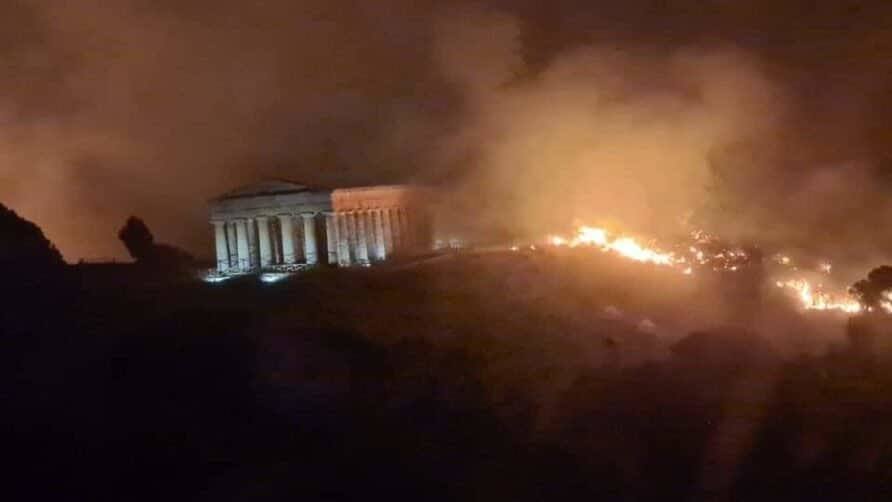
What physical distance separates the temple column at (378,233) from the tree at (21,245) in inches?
744

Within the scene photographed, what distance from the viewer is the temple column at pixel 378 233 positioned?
54312 mm

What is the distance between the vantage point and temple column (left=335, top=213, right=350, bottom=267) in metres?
54.0

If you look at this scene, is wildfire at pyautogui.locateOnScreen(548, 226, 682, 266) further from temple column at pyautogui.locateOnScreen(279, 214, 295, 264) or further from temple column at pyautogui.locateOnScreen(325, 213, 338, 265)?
temple column at pyautogui.locateOnScreen(279, 214, 295, 264)

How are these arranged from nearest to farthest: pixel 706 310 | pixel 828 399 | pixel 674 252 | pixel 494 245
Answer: pixel 828 399 < pixel 706 310 < pixel 674 252 < pixel 494 245

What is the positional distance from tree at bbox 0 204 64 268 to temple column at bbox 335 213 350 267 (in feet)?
57.4

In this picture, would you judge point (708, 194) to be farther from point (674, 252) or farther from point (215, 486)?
point (215, 486)

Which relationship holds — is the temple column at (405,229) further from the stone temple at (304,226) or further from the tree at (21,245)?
the tree at (21,245)

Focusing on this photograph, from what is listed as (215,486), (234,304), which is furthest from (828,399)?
(234,304)

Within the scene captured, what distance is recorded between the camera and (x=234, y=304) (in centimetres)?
3509

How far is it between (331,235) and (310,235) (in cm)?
102

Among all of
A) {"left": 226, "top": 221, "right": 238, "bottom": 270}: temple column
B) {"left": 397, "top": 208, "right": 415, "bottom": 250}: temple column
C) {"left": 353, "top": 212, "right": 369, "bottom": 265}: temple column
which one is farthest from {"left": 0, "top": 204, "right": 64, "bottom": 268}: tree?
{"left": 397, "top": 208, "right": 415, "bottom": 250}: temple column

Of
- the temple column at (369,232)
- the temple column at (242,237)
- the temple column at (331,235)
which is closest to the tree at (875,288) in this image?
the temple column at (369,232)

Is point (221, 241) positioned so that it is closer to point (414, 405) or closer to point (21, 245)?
point (21, 245)

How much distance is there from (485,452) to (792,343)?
14.9 m
